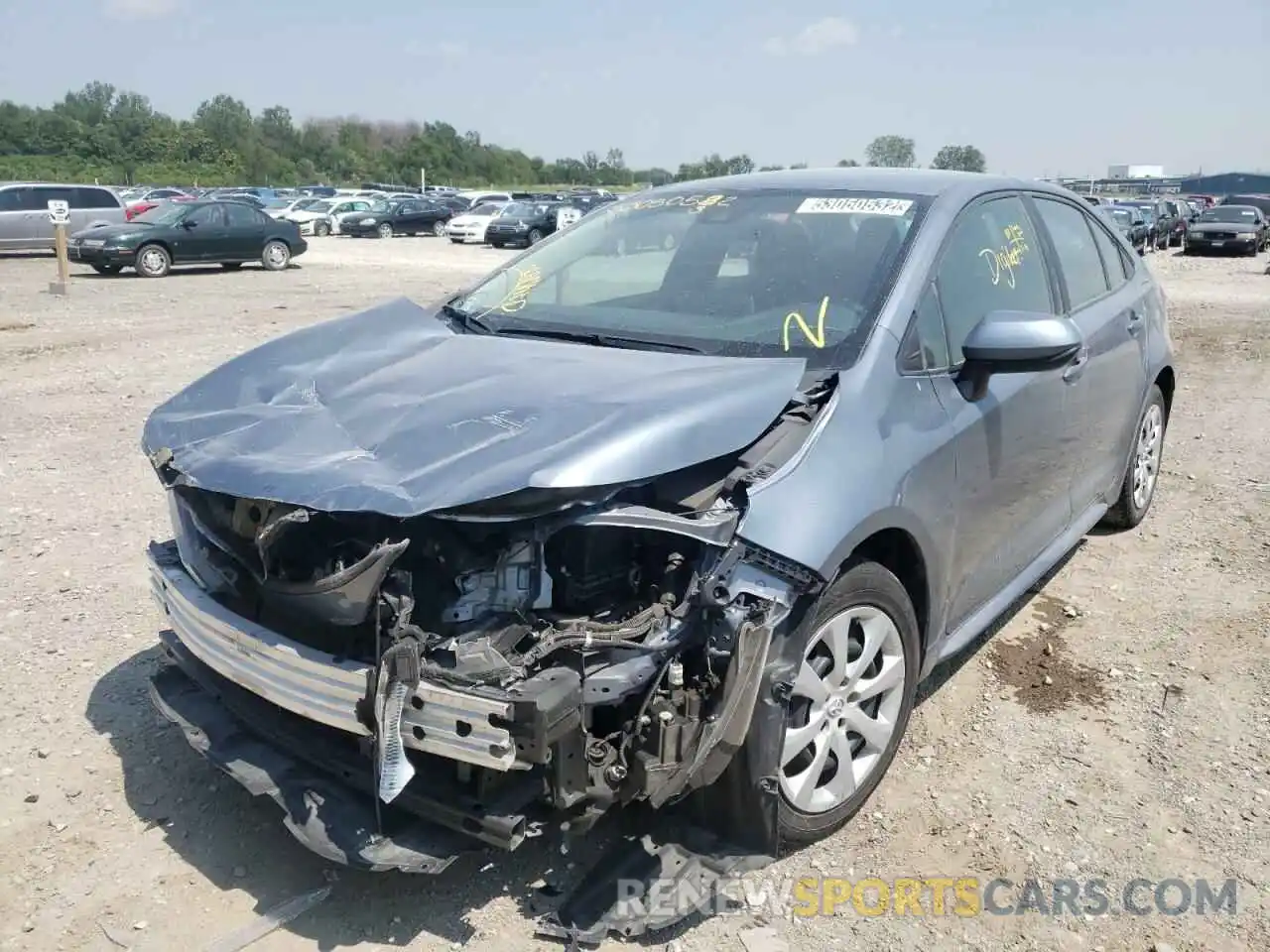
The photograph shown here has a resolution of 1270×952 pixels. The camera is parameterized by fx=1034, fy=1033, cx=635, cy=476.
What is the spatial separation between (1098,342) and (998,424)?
121 cm

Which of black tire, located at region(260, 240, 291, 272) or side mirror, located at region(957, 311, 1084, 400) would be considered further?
black tire, located at region(260, 240, 291, 272)

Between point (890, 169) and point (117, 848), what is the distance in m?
3.63

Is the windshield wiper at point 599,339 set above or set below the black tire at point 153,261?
above

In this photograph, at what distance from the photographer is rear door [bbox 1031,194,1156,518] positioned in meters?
4.20

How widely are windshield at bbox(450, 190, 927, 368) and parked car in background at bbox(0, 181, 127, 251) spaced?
21.4 meters

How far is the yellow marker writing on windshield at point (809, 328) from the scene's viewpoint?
3.18 m

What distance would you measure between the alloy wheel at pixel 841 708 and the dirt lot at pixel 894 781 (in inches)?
8.0

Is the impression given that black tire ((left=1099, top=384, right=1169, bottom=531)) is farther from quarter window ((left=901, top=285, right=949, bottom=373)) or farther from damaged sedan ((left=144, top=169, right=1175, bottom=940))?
quarter window ((left=901, top=285, right=949, bottom=373))

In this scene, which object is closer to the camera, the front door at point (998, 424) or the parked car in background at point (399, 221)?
the front door at point (998, 424)

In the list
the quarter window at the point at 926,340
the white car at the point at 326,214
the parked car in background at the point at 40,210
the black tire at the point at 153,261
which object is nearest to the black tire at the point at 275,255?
the black tire at the point at 153,261

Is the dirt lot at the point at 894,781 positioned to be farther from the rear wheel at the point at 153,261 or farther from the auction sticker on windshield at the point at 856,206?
the rear wheel at the point at 153,261

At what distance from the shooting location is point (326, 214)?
3781cm

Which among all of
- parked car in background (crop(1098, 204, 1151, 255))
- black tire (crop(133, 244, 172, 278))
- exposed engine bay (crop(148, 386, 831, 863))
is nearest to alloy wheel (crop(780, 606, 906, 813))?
exposed engine bay (crop(148, 386, 831, 863))

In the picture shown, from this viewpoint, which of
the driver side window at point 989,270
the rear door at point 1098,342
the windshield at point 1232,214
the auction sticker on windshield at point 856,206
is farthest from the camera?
the windshield at point 1232,214
